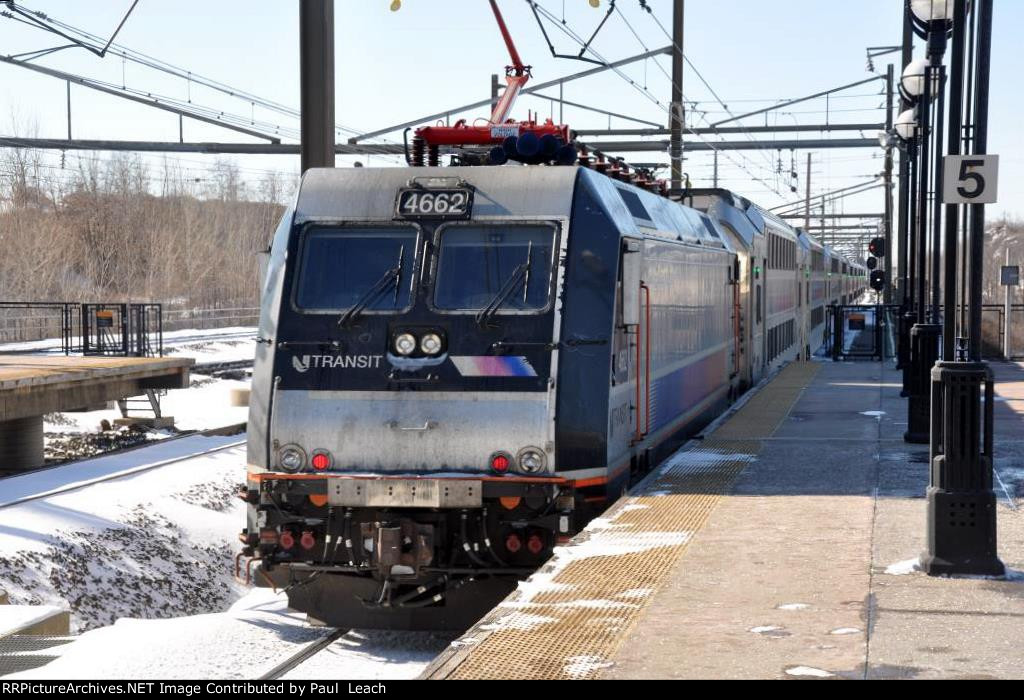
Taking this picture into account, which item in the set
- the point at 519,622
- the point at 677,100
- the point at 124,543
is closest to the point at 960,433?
the point at 519,622

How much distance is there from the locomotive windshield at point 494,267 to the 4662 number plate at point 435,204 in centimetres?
12

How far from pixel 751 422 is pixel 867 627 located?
9.45m

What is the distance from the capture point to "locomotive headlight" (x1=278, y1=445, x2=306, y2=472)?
9.77 metres

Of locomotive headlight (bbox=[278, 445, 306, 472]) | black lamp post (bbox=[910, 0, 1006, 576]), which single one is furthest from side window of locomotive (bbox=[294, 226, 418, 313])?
black lamp post (bbox=[910, 0, 1006, 576])

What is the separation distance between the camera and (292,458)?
9.79 meters

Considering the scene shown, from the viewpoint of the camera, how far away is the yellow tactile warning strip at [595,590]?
6.16m

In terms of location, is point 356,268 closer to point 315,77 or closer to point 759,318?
point 315,77

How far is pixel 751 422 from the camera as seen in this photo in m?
16.0

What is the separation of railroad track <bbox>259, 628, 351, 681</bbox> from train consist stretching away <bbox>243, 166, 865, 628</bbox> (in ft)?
0.71

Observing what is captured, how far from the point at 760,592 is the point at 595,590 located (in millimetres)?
913

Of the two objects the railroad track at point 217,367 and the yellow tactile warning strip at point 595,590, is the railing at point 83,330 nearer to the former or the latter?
the railroad track at point 217,367

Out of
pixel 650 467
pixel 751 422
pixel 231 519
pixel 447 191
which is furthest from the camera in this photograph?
pixel 231 519

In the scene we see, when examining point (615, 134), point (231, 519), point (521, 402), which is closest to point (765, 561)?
point (521, 402)

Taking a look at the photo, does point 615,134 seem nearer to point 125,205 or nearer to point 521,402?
point 521,402
